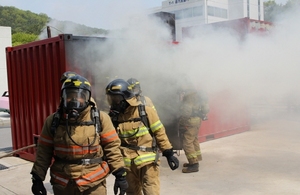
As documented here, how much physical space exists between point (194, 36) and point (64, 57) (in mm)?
3158

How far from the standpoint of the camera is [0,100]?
17250mm

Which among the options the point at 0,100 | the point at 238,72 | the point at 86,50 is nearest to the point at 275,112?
the point at 238,72

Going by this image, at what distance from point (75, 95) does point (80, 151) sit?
44 centimetres

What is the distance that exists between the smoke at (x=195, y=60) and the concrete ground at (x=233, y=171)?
1145 mm

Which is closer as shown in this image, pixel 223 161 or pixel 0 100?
pixel 223 161

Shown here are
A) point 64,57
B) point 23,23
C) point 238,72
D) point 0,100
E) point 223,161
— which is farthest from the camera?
point 23,23

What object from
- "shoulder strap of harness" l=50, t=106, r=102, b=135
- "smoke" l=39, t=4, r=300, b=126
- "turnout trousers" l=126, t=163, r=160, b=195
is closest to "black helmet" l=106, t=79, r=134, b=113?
"turnout trousers" l=126, t=163, r=160, b=195

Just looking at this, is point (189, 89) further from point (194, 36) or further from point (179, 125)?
point (194, 36)

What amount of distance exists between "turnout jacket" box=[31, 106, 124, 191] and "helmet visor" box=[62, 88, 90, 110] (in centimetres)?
9

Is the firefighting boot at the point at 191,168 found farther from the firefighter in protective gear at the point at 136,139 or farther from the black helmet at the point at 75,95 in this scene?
the black helmet at the point at 75,95

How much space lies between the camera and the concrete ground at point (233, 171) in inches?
200

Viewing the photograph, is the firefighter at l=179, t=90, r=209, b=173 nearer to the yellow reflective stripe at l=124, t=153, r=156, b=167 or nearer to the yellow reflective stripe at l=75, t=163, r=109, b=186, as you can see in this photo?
the yellow reflective stripe at l=124, t=153, r=156, b=167

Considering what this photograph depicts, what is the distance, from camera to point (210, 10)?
1043cm

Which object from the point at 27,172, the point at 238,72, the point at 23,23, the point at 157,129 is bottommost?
the point at 27,172
